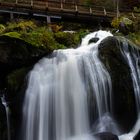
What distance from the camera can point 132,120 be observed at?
50.6 ft

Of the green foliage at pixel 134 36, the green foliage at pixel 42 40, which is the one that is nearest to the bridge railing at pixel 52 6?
the green foliage at pixel 134 36

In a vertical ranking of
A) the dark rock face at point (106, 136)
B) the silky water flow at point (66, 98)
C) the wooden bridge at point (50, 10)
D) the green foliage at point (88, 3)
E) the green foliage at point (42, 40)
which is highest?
the green foliage at point (88, 3)

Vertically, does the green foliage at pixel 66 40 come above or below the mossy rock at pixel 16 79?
above

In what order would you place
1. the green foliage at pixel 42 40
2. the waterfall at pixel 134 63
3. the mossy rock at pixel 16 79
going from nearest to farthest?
the mossy rock at pixel 16 79 → the waterfall at pixel 134 63 → the green foliage at pixel 42 40

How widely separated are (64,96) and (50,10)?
9675mm

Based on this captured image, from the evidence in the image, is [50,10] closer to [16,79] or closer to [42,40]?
[42,40]

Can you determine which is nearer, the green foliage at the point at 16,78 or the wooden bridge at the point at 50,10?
the green foliage at the point at 16,78

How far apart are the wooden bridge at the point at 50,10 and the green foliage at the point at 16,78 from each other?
8.28m

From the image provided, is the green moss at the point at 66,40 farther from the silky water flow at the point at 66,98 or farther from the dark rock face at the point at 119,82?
the dark rock face at the point at 119,82

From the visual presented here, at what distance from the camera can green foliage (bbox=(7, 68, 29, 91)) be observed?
1534 centimetres

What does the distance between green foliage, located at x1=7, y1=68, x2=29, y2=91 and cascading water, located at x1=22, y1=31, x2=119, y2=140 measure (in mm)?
292

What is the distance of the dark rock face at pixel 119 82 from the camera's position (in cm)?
1544

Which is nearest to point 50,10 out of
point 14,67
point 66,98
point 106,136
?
point 14,67

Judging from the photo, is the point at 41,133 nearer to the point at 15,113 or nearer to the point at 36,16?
the point at 15,113
